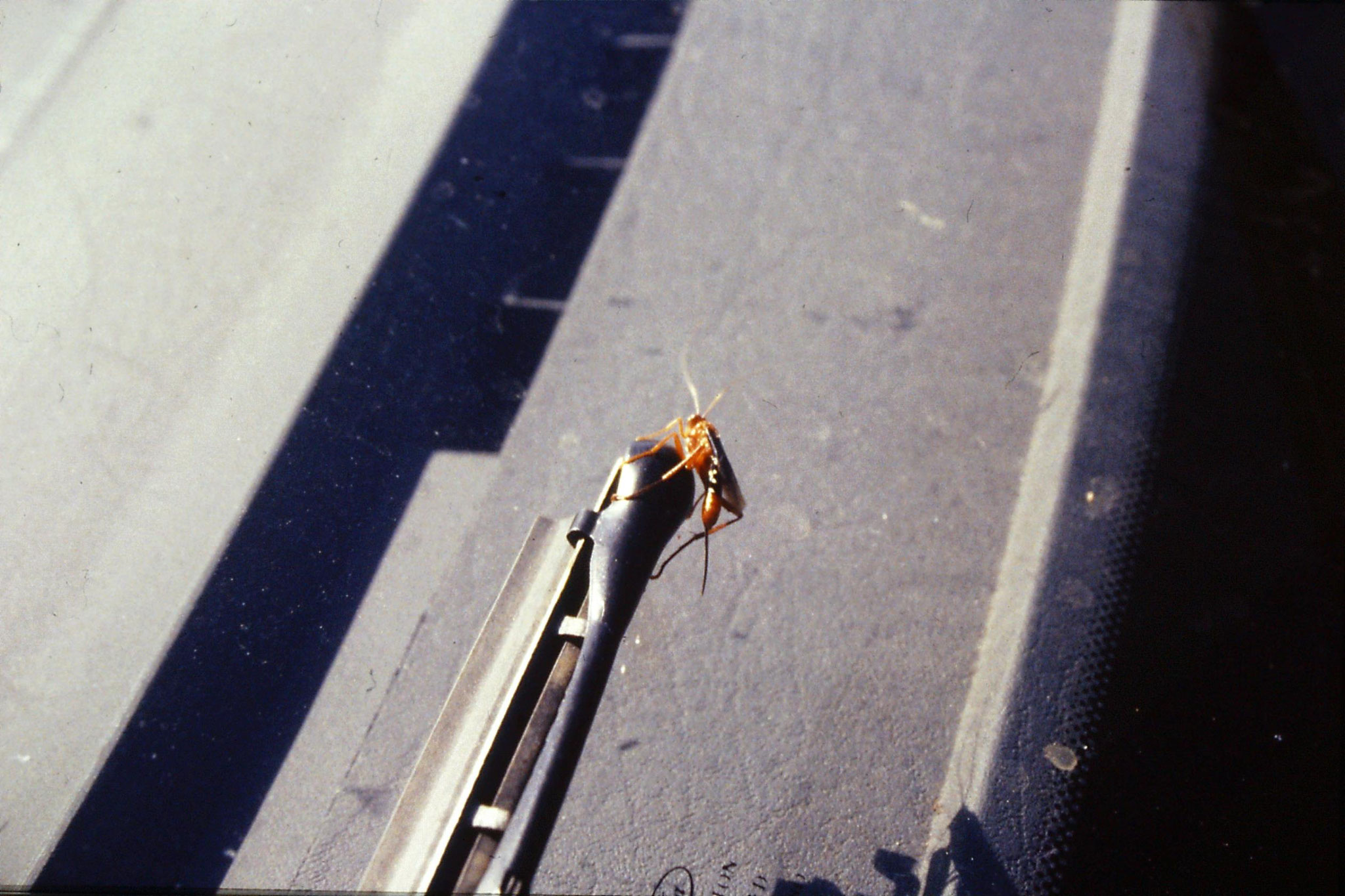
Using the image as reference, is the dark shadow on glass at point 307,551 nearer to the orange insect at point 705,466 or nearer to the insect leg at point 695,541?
the orange insect at point 705,466

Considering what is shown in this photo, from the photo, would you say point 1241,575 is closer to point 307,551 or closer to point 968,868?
point 968,868

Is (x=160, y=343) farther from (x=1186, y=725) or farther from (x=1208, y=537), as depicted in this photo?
(x=1208, y=537)

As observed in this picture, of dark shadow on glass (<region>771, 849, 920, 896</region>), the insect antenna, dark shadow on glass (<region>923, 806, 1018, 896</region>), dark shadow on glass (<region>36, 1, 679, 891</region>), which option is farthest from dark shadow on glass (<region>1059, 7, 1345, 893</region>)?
dark shadow on glass (<region>36, 1, 679, 891</region>)

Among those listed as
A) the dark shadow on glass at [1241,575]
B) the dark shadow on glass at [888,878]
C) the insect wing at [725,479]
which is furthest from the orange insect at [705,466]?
the dark shadow on glass at [1241,575]

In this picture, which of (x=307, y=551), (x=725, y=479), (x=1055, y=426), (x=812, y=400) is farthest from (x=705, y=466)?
(x=1055, y=426)

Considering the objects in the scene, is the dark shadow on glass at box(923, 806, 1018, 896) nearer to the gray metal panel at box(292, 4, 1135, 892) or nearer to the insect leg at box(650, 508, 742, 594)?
the gray metal panel at box(292, 4, 1135, 892)

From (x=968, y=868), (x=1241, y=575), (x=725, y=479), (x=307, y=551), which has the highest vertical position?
(x=307, y=551)

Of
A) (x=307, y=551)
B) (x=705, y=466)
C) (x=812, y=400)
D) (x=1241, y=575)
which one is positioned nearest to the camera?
(x=307, y=551)

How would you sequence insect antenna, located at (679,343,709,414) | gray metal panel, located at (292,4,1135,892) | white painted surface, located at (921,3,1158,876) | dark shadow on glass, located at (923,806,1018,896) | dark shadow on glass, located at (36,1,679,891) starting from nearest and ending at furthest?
dark shadow on glass, located at (36,1,679,891) < dark shadow on glass, located at (923,806,1018,896) < gray metal panel, located at (292,4,1135,892) < white painted surface, located at (921,3,1158,876) < insect antenna, located at (679,343,709,414)
